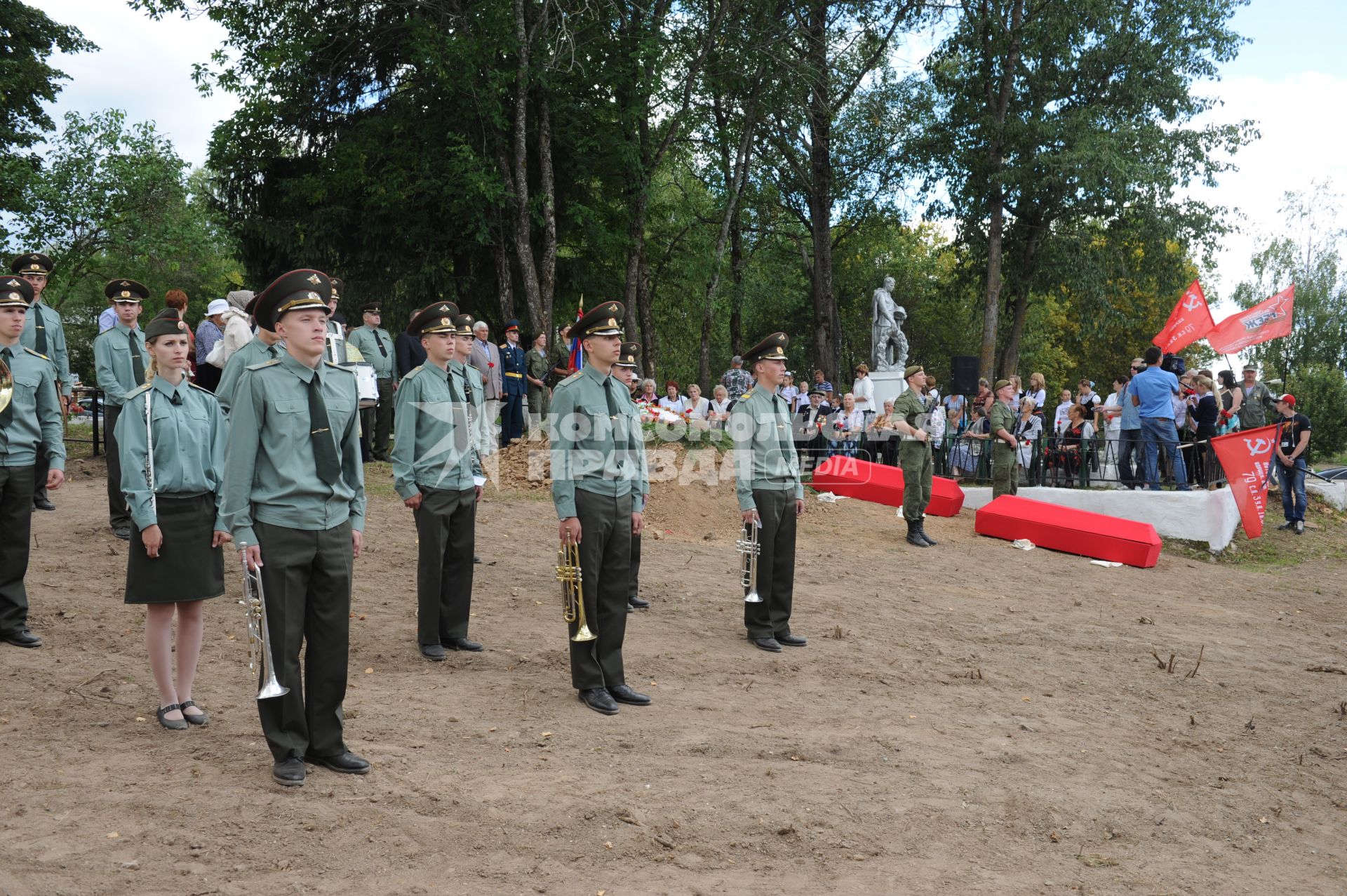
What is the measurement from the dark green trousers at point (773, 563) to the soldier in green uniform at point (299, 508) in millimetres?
3782

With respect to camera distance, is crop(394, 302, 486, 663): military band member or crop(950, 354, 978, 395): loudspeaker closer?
crop(394, 302, 486, 663): military band member

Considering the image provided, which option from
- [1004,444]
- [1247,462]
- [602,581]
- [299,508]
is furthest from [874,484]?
[299,508]

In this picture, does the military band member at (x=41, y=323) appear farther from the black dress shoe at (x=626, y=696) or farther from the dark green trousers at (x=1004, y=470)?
the dark green trousers at (x=1004, y=470)

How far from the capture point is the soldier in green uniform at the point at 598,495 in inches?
241

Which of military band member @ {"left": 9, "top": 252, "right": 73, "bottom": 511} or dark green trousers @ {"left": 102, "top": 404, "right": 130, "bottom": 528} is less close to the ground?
military band member @ {"left": 9, "top": 252, "right": 73, "bottom": 511}

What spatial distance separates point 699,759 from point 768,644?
2504 mm

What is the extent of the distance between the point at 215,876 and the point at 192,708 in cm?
176

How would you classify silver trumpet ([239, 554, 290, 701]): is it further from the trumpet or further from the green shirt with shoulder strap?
the trumpet

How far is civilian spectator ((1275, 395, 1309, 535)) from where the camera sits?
51.0 ft

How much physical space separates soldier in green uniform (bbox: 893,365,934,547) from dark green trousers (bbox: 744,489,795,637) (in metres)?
5.04

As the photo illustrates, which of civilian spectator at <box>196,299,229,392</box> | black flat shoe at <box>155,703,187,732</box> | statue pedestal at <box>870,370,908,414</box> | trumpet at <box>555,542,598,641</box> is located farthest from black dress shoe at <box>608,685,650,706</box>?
statue pedestal at <box>870,370,908,414</box>

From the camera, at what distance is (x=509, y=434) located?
52.9 feet

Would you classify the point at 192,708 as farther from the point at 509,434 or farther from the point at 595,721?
the point at 509,434

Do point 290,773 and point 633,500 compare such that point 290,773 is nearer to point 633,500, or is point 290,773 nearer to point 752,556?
point 633,500
